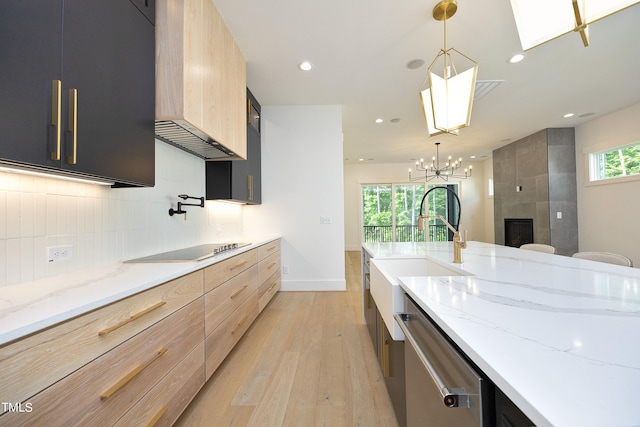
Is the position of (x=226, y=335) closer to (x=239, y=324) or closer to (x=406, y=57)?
(x=239, y=324)

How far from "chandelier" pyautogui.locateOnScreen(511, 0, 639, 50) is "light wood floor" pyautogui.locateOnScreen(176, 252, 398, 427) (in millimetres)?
2006

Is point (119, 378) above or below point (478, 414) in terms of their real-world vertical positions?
below

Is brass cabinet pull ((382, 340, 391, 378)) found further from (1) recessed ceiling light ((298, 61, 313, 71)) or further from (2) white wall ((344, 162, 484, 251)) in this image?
(2) white wall ((344, 162, 484, 251))

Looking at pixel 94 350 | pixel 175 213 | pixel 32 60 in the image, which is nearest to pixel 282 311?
pixel 175 213

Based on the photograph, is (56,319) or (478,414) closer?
(478,414)

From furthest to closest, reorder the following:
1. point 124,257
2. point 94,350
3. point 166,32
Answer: point 124,257 → point 166,32 → point 94,350

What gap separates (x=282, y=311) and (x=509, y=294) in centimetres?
246

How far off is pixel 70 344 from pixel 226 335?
1.13m

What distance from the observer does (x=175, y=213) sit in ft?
6.78

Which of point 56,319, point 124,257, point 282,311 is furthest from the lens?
point 282,311

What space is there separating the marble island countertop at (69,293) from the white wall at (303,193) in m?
2.22

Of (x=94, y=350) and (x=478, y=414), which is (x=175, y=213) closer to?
(x=94, y=350)

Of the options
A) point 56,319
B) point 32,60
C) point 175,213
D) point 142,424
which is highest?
point 32,60

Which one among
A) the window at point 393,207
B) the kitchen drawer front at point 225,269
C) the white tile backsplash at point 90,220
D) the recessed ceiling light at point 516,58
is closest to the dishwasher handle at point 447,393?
the kitchen drawer front at point 225,269
